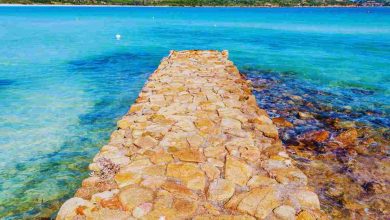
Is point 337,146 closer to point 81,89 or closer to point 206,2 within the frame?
point 81,89

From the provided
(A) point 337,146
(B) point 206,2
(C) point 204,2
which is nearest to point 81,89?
(A) point 337,146

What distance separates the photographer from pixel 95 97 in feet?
45.2

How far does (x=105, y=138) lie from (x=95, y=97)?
4.96 m

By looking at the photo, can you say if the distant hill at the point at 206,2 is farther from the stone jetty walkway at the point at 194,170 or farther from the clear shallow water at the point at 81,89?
the stone jetty walkway at the point at 194,170

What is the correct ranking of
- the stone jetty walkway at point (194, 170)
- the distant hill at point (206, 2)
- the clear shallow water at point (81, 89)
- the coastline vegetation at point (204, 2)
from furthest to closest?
the distant hill at point (206, 2) < the coastline vegetation at point (204, 2) < the clear shallow water at point (81, 89) < the stone jetty walkway at point (194, 170)

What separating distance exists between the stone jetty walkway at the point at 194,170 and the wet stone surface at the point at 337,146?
3.96 feet

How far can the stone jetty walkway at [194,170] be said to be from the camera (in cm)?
451

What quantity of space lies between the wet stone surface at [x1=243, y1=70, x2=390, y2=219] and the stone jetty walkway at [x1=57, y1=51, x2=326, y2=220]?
1207 millimetres

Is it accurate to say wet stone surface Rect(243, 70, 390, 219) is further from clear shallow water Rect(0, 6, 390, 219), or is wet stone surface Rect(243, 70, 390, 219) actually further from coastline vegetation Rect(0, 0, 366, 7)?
coastline vegetation Rect(0, 0, 366, 7)

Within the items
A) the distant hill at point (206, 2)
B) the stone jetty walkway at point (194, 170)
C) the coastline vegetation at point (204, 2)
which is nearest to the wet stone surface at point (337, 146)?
the stone jetty walkway at point (194, 170)

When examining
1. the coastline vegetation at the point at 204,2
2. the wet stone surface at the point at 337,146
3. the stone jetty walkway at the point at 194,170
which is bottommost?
the wet stone surface at the point at 337,146

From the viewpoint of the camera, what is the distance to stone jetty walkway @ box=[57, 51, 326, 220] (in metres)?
4.51

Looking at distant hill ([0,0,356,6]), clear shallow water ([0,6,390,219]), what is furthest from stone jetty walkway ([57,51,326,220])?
distant hill ([0,0,356,6])

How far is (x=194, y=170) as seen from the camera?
5434 mm
